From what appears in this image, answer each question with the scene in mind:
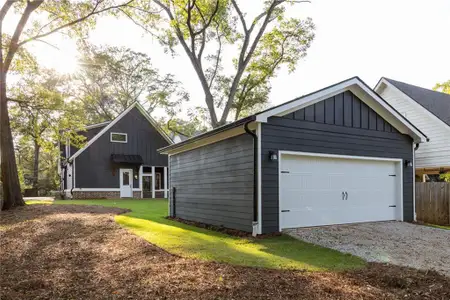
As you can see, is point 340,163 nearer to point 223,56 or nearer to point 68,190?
point 223,56

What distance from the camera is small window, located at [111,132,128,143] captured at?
74.7ft

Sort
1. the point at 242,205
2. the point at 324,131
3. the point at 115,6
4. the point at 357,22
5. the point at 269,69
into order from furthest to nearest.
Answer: the point at 269,69, the point at 115,6, the point at 357,22, the point at 324,131, the point at 242,205

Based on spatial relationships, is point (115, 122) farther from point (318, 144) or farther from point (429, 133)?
point (429, 133)

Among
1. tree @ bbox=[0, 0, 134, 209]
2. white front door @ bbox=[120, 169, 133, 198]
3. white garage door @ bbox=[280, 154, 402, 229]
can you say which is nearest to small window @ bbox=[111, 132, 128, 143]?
white front door @ bbox=[120, 169, 133, 198]

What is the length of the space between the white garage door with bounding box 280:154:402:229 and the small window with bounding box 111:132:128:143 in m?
17.3

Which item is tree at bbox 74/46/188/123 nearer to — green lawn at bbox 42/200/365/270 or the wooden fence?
Result: the wooden fence

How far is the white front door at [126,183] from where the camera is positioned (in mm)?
22734

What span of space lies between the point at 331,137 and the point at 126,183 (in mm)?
17401

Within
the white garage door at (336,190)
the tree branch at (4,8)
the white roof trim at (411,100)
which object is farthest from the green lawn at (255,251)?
the white roof trim at (411,100)

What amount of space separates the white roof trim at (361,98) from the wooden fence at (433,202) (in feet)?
7.53

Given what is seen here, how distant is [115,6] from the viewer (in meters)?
14.6

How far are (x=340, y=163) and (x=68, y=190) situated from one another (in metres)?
19.1

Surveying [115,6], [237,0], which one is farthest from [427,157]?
[115,6]

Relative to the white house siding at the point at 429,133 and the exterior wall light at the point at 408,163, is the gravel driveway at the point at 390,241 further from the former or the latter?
the white house siding at the point at 429,133
